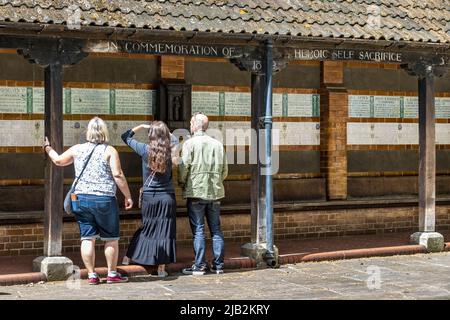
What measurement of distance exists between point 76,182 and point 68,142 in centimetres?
277

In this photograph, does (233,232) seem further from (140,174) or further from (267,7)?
(267,7)

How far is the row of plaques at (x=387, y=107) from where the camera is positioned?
16.7 m

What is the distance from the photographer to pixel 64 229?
1414cm

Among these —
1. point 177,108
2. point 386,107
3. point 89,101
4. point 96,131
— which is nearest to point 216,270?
point 96,131

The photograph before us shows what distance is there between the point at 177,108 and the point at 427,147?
390 centimetres

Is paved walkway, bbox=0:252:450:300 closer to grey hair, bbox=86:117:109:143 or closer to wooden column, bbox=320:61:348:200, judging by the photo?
grey hair, bbox=86:117:109:143

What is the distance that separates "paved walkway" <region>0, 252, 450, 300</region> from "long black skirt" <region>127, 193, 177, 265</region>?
267 mm

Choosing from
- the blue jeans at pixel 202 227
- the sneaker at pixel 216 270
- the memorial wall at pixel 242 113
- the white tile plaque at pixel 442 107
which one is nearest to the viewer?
the blue jeans at pixel 202 227

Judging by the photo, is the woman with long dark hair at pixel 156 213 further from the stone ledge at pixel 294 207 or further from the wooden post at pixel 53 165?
the stone ledge at pixel 294 207

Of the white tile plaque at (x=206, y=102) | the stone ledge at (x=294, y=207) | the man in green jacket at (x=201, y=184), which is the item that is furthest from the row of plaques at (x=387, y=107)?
the man in green jacket at (x=201, y=184)

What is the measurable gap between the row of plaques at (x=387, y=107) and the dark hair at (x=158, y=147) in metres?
5.40
